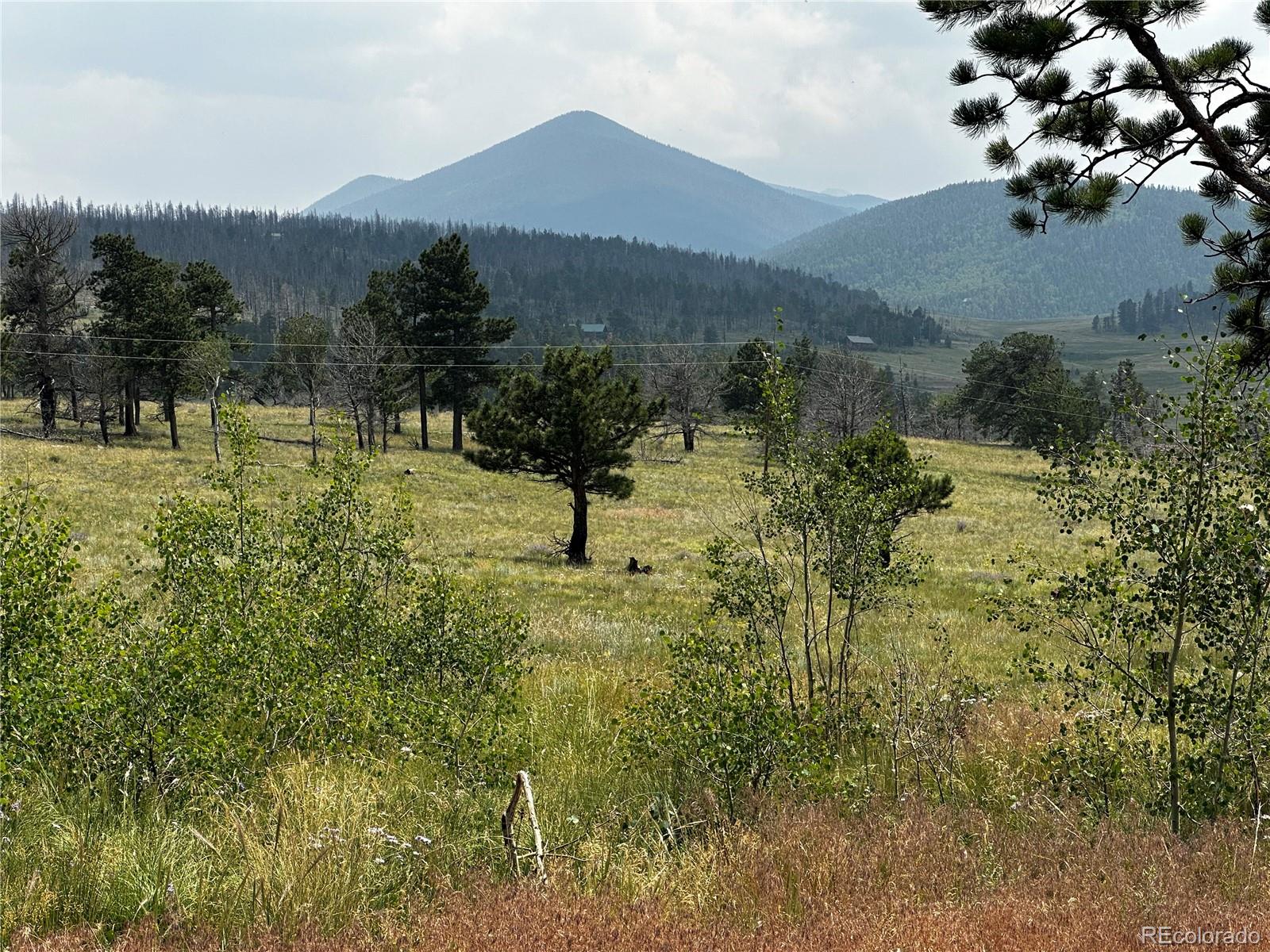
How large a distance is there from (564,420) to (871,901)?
25596 mm

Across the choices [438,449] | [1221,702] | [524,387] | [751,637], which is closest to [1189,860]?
[1221,702]

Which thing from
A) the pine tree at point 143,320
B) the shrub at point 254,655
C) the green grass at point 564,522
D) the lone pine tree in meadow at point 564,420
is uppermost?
the pine tree at point 143,320

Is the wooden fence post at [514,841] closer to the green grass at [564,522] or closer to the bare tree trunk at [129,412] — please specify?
the green grass at [564,522]

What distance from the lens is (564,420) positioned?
30281 mm

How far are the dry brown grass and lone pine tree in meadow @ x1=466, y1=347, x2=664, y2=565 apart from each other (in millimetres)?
23814

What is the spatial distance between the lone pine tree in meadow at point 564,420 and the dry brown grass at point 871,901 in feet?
78.1

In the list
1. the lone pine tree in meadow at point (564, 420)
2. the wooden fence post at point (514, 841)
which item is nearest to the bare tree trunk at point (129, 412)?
the lone pine tree in meadow at point (564, 420)

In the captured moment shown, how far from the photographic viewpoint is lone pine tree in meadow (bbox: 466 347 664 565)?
1190 inches

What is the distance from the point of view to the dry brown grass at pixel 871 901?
4.69 metres

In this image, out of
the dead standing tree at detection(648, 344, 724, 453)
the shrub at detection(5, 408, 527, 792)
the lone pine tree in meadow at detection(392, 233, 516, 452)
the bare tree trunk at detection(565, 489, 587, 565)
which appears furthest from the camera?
the dead standing tree at detection(648, 344, 724, 453)

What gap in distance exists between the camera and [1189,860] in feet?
20.5

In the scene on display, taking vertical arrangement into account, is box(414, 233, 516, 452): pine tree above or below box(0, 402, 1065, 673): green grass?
above

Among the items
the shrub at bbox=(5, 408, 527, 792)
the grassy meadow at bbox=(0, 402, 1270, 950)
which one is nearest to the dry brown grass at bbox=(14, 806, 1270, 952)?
the grassy meadow at bbox=(0, 402, 1270, 950)

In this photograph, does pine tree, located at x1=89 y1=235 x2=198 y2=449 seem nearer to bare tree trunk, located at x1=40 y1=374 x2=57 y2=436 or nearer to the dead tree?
bare tree trunk, located at x1=40 y1=374 x2=57 y2=436
